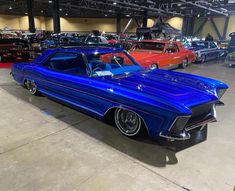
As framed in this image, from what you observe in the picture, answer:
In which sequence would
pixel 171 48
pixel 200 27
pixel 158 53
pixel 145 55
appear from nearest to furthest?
pixel 145 55
pixel 158 53
pixel 171 48
pixel 200 27

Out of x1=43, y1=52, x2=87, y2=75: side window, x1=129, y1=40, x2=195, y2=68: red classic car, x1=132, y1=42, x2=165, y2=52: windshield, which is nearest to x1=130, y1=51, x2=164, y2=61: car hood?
x1=129, y1=40, x2=195, y2=68: red classic car

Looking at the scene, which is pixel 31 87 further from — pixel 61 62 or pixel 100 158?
pixel 100 158

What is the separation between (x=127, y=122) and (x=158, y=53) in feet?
17.2

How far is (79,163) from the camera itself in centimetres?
260

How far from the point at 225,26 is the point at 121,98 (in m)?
32.3

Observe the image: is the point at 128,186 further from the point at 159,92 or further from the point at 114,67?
the point at 114,67

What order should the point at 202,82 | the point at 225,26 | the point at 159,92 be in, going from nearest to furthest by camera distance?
the point at 159,92, the point at 202,82, the point at 225,26

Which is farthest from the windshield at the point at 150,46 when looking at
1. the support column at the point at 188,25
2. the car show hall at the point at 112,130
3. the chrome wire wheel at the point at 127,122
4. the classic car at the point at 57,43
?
the support column at the point at 188,25

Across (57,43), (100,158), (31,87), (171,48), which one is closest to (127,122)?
(100,158)

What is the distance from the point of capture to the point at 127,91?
2.98 meters

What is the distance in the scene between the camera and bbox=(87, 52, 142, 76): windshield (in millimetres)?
3727

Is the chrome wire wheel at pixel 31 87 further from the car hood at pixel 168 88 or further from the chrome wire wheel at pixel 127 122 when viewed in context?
the chrome wire wheel at pixel 127 122

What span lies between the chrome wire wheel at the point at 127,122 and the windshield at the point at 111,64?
32.6 inches

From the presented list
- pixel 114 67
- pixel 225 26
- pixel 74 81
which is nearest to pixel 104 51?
pixel 114 67
